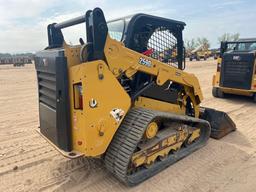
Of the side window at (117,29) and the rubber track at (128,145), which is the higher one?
the side window at (117,29)

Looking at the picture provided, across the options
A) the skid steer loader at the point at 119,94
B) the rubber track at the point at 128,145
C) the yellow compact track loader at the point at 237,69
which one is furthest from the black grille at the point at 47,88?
the yellow compact track loader at the point at 237,69

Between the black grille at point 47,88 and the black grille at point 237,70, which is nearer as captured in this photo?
the black grille at point 47,88

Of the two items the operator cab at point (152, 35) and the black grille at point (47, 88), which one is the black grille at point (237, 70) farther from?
the black grille at point (47, 88)

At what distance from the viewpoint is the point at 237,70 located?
27.5 ft

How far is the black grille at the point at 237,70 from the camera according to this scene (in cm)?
808

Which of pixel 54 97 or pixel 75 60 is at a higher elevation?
pixel 75 60

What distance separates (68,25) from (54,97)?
1.02m

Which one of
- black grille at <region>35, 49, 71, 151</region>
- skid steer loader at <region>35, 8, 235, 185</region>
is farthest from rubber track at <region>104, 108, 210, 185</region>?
black grille at <region>35, 49, 71, 151</region>

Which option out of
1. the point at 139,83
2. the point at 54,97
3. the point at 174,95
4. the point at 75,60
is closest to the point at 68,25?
the point at 75,60

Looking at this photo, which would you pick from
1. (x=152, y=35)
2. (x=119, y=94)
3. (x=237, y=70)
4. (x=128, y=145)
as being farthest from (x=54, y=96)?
(x=237, y=70)

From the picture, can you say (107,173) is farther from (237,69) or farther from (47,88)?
(237,69)

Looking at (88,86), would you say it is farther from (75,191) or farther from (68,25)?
(75,191)

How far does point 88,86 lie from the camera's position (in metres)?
2.92

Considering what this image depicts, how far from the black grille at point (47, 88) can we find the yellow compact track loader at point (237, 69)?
6.69 m
